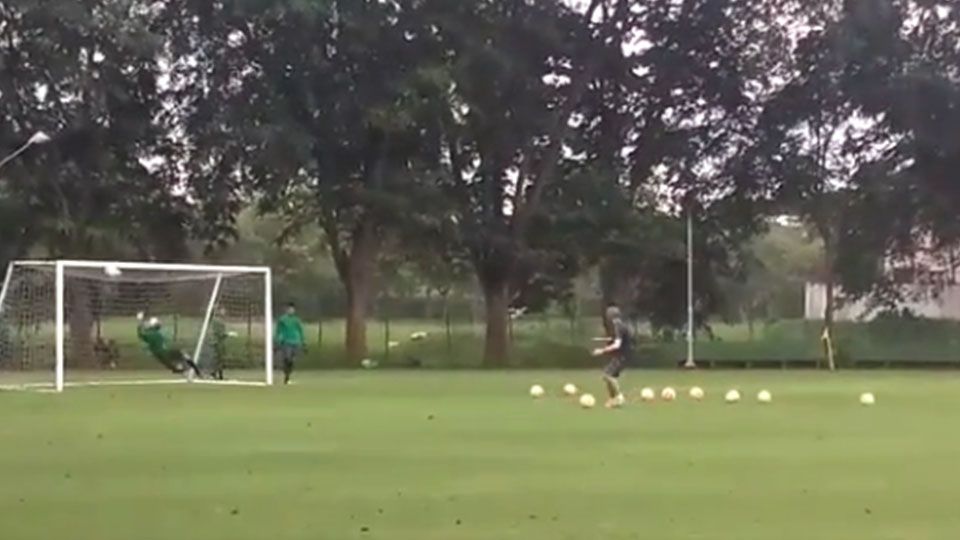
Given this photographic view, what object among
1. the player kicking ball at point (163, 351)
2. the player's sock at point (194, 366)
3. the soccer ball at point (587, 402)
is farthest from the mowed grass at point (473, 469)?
the player kicking ball at point (163, 351)

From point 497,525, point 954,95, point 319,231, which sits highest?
point 954,95

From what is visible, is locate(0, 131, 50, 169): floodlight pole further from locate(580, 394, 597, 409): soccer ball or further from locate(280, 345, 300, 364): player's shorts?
locate(580, 394, 597, 409): soccer ball

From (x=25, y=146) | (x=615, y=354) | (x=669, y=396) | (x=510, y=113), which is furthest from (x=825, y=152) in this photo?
(x=615, y=354)

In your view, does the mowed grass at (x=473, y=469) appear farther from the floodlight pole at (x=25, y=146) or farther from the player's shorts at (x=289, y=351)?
the floodlight pole at (x=25, y=146)

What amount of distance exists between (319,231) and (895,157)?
1746cm

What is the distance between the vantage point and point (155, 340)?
41.0 meters

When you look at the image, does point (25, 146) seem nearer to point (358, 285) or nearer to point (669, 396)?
point (358, 285)

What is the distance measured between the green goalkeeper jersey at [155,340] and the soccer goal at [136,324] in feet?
0.07

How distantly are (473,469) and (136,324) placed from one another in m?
27.9

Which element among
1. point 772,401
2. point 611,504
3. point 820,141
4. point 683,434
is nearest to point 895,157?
point 820,141

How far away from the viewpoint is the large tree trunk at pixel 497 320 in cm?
5469

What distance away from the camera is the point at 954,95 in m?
54.1

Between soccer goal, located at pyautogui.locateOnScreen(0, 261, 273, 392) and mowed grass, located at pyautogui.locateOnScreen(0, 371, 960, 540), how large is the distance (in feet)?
28.6

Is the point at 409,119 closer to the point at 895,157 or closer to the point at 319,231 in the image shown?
the point at 319,231
